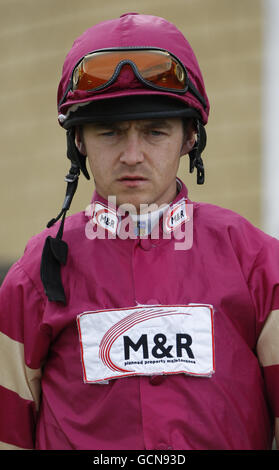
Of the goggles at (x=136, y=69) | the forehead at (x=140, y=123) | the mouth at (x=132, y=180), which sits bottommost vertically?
the mouth at (x=132, y=180)

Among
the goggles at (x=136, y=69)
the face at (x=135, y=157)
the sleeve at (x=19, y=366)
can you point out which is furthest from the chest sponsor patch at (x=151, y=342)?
the goggles at (x=136, y=69)

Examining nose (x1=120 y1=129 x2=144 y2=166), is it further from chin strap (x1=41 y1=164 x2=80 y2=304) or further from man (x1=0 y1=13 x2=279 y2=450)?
chin strap (x1=41 y1=164 x2=80 y2=304)

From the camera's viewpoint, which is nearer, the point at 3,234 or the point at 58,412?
the point at 58,412

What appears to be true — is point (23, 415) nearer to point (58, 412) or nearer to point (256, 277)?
point (58, 412)

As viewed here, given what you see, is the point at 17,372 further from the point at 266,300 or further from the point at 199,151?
the point at 199,151

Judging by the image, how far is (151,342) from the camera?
9.13 ft

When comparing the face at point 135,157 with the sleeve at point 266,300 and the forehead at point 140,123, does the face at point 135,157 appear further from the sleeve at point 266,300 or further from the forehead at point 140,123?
the sleeve at point 266,300

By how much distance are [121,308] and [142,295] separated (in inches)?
3.4

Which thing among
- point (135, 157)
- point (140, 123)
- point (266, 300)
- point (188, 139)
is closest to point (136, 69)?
point (140, 123)

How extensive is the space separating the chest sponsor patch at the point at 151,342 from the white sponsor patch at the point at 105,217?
0.35 metres

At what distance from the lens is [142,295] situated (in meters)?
2.85

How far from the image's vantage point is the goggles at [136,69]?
9.46ft
